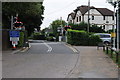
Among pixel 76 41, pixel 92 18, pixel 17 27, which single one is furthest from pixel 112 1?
pixel 92 18

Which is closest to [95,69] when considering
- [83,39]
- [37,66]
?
[37,66]

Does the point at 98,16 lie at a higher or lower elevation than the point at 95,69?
higher

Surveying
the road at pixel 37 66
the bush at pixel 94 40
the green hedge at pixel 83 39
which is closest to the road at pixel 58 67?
the road at pixel 37 66

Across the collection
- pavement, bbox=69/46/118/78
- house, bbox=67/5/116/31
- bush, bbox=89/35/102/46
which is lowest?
pavement, bbox=69/46/118/78

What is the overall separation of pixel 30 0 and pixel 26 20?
1136 inches

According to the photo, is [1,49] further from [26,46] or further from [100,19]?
[100,19]

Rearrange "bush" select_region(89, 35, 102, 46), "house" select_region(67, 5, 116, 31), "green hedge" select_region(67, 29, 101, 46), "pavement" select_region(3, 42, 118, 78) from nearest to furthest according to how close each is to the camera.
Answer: "pavement" select_region(3, 42, 118, 78) < "green hedge" select_region(67, 29, 101, 46) < "bush" select_region(89, 35, 102, 46) < "house" select_region(67, 5, 116, 31)

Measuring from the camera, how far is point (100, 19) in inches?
2842

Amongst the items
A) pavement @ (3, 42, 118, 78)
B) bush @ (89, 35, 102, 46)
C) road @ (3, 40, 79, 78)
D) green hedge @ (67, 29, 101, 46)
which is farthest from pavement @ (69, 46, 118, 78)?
bush @ (89, 35, 102, 46)

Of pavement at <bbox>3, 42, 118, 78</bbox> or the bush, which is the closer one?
pavement at <bbox>3, 42, 118, 78</bbox>

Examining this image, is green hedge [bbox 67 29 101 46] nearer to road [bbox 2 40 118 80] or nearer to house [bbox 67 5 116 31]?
road [bbox 2 40 118 80]

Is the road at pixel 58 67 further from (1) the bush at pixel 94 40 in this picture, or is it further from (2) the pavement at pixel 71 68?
(1) the bush at pixel 94 40

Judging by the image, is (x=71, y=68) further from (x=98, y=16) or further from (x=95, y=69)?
(x=98, y=16)

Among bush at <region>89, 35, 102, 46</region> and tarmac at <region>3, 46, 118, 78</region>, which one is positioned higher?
bush at <region>89, 35, 102, 46</region>
